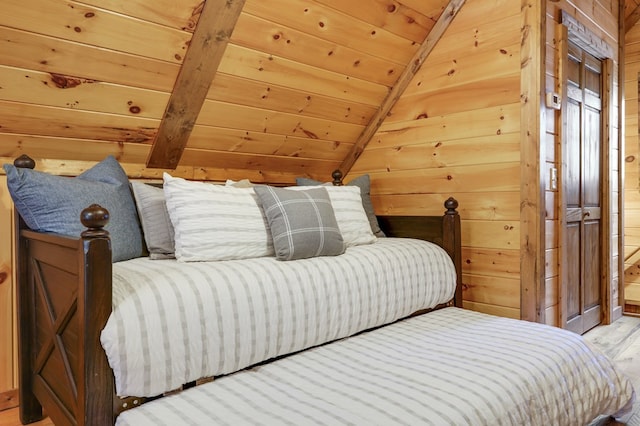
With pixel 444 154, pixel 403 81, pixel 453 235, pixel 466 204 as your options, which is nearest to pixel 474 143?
pixel 444 154

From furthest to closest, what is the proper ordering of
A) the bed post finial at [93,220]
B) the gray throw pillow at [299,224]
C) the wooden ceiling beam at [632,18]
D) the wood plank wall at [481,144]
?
the wooden ceiling beam at [632,18]
the wood plank wall at [481,144]
the gray throw pillow at [299,224]
the bed post finial at [93,220]

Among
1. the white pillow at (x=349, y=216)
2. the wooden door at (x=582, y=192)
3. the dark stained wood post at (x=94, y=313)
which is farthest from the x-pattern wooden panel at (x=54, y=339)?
the wooden door at (x=582, y=192)

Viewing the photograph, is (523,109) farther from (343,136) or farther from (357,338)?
(357,338)

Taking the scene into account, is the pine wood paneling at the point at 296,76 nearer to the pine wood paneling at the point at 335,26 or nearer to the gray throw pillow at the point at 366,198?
the pine wood paneling at the point at 335,26

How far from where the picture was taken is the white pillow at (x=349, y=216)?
229 centimetres

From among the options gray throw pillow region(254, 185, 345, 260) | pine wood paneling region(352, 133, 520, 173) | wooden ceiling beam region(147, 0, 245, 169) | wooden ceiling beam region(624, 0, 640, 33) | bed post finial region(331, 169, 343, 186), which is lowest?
gray throw pillow region(254, 185, 345, 260)

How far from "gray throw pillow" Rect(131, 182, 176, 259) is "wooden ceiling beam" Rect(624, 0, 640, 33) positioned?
382cm

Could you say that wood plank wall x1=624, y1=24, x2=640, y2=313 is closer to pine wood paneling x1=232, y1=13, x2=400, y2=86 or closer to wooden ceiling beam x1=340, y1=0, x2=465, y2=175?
wooden ceiling beam x1=340, y1=0, x2=465, y2=175

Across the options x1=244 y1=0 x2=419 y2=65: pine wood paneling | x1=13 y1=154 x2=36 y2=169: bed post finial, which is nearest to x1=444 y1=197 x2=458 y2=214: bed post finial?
x1=244 y1=0 x2=419 y2=65: pine wood paneling

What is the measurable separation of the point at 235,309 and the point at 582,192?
2.41 m

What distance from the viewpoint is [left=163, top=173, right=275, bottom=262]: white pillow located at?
5.68 ft

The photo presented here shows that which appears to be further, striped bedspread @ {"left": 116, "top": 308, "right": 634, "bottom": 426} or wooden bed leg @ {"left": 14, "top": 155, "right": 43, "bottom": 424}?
wooden bed leg @ {"left": 14, "top": 155, "right": 43, "bottom": 424}

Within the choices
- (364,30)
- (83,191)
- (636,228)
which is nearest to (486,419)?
(83,191)

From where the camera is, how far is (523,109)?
2.35 meters
